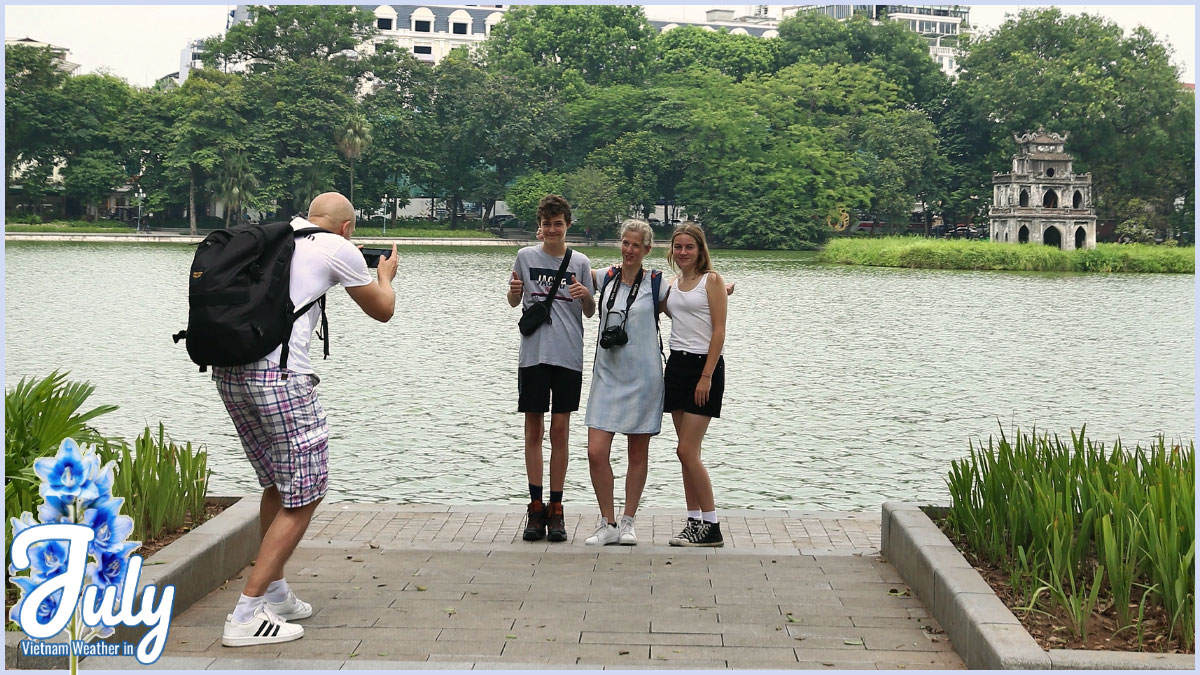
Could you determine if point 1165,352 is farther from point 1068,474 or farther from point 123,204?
point 123,204

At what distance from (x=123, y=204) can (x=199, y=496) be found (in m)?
69.0

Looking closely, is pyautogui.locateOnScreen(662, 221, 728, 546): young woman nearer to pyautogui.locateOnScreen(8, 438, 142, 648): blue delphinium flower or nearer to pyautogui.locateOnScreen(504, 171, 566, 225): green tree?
pyautogui.locateOnScreen(8, 438, 142, 648): blue delphinium flower

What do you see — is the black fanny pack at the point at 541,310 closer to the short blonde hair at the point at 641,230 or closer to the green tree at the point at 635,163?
the short blonde hair at the point at 641,230

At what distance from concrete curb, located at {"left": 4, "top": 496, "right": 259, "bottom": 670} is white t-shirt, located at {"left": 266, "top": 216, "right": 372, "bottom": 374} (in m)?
0.83

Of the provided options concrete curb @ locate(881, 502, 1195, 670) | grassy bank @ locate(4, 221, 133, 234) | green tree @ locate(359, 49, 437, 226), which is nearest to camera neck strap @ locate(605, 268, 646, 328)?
concrete curb @ locate(881, 502, 1195, 670)

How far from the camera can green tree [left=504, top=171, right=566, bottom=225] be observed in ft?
209

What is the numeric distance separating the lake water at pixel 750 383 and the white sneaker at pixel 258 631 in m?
3.96

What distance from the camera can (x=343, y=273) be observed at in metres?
4.25

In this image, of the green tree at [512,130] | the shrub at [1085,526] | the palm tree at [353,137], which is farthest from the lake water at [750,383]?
the green tree at [512,130]

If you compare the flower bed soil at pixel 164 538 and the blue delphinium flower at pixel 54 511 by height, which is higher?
the blue delphinium flower at pixel 54 511

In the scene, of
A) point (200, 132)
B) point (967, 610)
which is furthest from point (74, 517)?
point (200, 132)

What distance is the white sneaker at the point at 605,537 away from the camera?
5945mm

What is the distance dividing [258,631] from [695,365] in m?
2.46

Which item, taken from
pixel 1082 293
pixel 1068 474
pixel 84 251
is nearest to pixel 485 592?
pixel 1068 474
